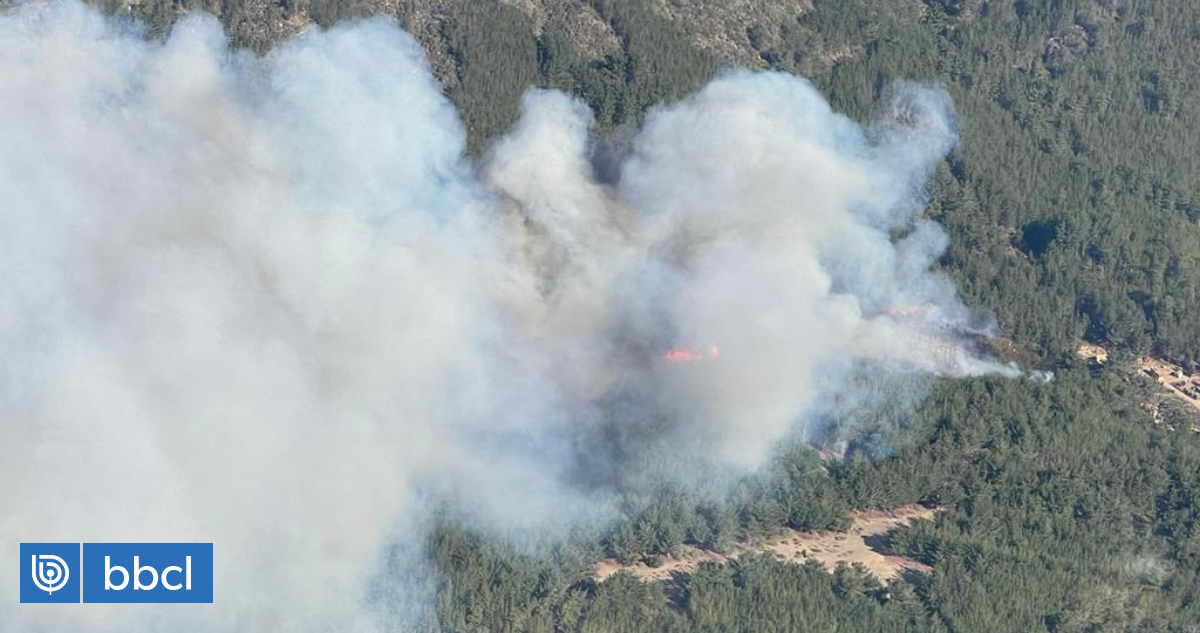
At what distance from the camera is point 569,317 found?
110m

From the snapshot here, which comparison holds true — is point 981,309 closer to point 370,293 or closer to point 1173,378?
point 1173,378

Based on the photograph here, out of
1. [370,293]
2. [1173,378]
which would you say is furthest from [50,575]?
[1173,378]

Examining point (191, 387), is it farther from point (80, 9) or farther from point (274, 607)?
point (80, 9)

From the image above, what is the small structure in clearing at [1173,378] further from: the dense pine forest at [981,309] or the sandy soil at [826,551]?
the sandy soil at [826,551]

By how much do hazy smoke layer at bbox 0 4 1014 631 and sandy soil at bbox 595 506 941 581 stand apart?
4668 mm

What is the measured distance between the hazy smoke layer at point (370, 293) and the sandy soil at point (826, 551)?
4.67 metres

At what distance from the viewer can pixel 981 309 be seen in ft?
449

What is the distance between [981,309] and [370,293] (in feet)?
167

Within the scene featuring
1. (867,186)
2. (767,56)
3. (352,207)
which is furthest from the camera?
(767,56)

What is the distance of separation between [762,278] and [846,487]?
1421 cm

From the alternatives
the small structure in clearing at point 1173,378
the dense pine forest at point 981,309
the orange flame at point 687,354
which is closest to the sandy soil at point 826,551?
the dense pine forest at point 981,309

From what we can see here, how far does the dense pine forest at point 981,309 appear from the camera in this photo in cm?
10306

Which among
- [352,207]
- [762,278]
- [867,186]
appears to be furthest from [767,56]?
[352,207]

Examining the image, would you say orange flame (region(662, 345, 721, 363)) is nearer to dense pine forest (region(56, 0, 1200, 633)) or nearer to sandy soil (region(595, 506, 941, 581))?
dense pine forest (region(56, 0, 1200, 633))
